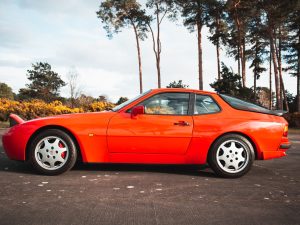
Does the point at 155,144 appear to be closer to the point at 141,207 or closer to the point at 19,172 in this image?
the point at 141,207

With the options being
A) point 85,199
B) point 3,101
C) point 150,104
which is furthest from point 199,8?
point 85,199

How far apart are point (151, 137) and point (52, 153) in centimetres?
147

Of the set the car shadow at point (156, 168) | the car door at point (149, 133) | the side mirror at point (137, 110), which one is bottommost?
the car shadow at point (156, 168)

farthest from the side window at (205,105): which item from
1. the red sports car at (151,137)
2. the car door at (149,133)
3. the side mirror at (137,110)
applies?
the side mirror at (137,110)

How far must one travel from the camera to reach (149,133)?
496cm

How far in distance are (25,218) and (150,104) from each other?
8.67ft

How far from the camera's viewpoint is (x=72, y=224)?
→ 9.59 feet

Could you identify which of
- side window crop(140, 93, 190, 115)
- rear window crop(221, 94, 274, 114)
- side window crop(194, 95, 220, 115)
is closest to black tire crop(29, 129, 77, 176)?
side window crop(140, 93, 190, 115)

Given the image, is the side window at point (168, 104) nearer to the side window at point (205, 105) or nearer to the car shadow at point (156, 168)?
the side window at point (205, 105)

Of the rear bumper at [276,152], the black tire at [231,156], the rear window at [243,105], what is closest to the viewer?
the black tire at [231,156]

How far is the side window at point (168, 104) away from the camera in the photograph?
16.8 ft

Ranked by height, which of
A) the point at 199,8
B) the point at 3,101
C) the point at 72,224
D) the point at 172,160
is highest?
the point at 199,8

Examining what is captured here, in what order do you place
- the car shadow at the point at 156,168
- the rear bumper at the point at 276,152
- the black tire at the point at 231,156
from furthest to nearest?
1. the car shadow at the point at 156,168
2. the rear bumper at the point at 276,152
3. the black tire at the point at 231,156

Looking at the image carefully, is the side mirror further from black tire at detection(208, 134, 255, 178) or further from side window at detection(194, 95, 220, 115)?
black tire at detection(208, 134, 255, 178)
